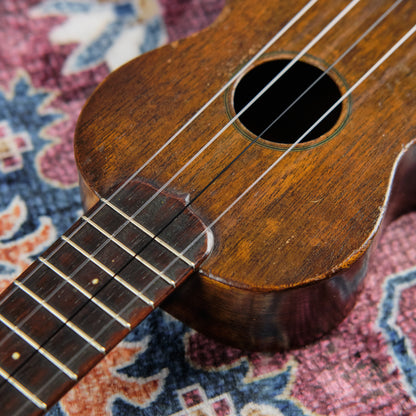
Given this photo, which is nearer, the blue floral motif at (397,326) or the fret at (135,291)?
the fret at (135,291)

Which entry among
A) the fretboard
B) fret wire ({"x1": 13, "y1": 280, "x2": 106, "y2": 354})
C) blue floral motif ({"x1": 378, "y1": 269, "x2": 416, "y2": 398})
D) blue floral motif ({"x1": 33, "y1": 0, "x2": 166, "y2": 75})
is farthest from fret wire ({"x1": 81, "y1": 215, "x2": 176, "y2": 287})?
blue floral motif ({"x1": 33, "y1": 0, "x2": 166, "y2": 75})

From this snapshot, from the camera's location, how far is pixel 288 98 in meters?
0.98

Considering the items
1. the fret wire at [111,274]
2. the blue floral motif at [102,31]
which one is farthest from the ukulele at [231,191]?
the blue floral motif at [102,31]

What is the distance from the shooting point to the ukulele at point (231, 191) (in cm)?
70

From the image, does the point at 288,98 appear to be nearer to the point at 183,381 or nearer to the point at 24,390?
the point at 183,381

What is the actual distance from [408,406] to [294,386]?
0.17 meters

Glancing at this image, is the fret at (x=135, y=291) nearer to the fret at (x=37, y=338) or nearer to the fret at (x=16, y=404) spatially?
the fret at (x=37, y=338)

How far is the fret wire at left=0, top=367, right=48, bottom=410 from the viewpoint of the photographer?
0.64 m

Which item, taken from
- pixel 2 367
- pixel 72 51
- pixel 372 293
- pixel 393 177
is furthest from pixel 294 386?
pixel 72 51

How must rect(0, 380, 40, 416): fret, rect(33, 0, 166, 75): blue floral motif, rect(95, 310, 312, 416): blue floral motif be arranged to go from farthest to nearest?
rect(33, 0, 166, 75): blue floral motif < rect(95, 310, 312, 416): blue floral motif < rect(0, 380, 40, 416): fret

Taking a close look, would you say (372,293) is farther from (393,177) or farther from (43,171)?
(43,171)

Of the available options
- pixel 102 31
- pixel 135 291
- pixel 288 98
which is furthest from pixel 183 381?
pixel 102 31

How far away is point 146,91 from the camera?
2.87 ft

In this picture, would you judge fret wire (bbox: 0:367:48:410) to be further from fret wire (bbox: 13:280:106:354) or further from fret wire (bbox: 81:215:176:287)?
fret wire (bbox: 81:215:176:287)
